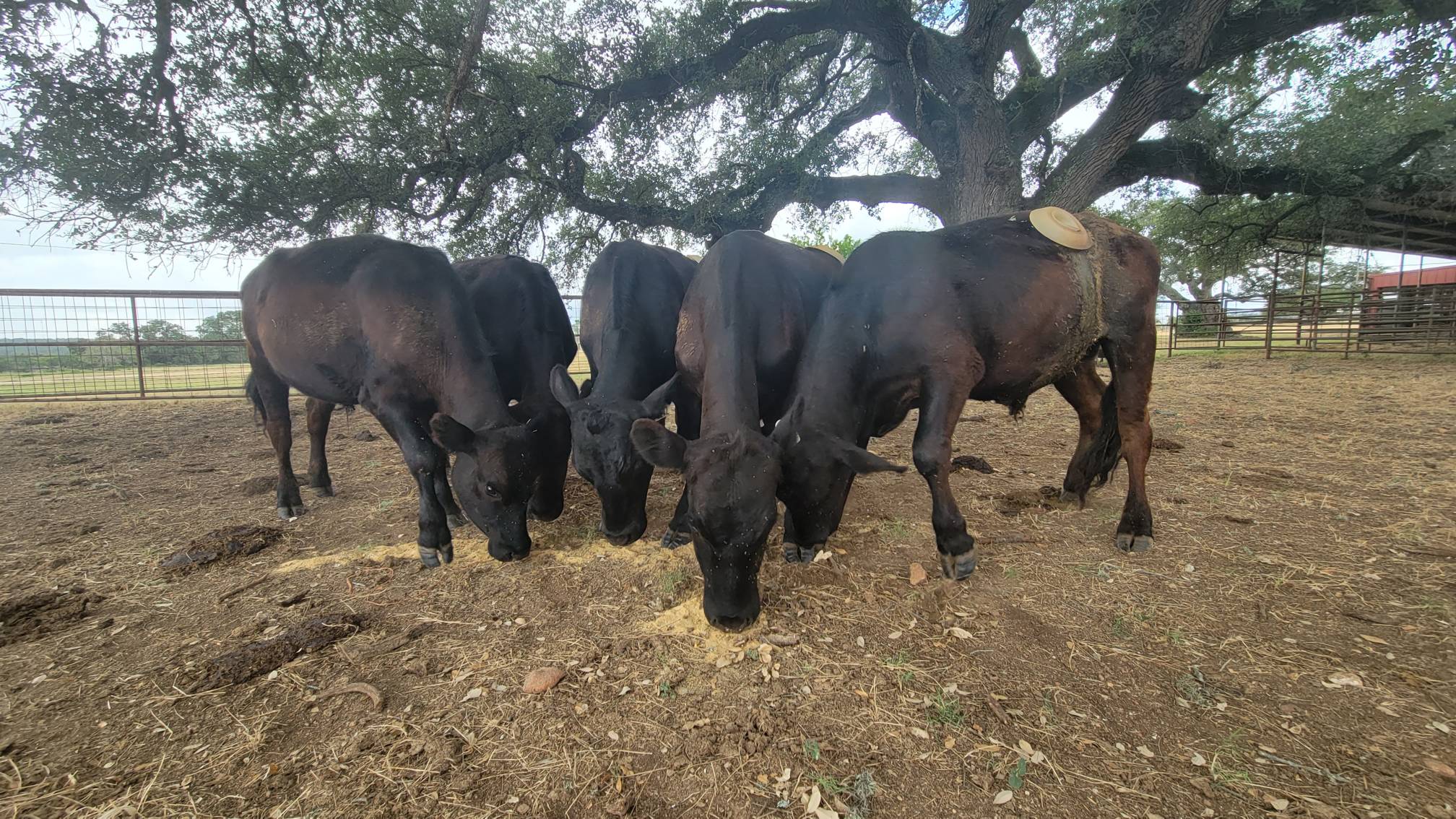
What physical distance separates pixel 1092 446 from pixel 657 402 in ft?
11.5

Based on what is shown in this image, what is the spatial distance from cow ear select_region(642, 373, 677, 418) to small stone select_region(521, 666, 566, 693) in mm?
1702

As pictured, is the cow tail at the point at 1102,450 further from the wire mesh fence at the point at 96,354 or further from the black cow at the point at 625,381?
the wire mesh fence at the point at 96,354

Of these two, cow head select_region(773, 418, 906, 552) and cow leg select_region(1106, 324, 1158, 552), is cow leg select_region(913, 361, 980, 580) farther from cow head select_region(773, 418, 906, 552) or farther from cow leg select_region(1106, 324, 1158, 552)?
cow leg select_region(1106, 324, 1158, 552)

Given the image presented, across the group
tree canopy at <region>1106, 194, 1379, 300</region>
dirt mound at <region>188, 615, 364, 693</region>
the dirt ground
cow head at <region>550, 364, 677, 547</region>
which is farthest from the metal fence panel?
dirt mound at <region>188, 615, 364, 693</region>

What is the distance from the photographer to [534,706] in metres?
2.33

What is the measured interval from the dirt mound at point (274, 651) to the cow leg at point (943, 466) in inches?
126

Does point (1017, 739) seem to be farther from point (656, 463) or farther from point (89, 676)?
point (89, 676)

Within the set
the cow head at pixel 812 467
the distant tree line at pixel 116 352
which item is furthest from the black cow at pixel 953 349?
the distant tree line at pixel 116 352

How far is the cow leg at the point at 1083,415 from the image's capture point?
184 inches

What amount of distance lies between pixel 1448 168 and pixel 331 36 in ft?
64.2

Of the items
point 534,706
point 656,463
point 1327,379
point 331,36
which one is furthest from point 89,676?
point 1327,379

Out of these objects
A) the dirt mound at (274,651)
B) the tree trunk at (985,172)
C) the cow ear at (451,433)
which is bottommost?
the dirt mound at (274,651)

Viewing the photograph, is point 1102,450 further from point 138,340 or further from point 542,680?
point 138,340

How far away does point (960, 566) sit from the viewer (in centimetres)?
340
